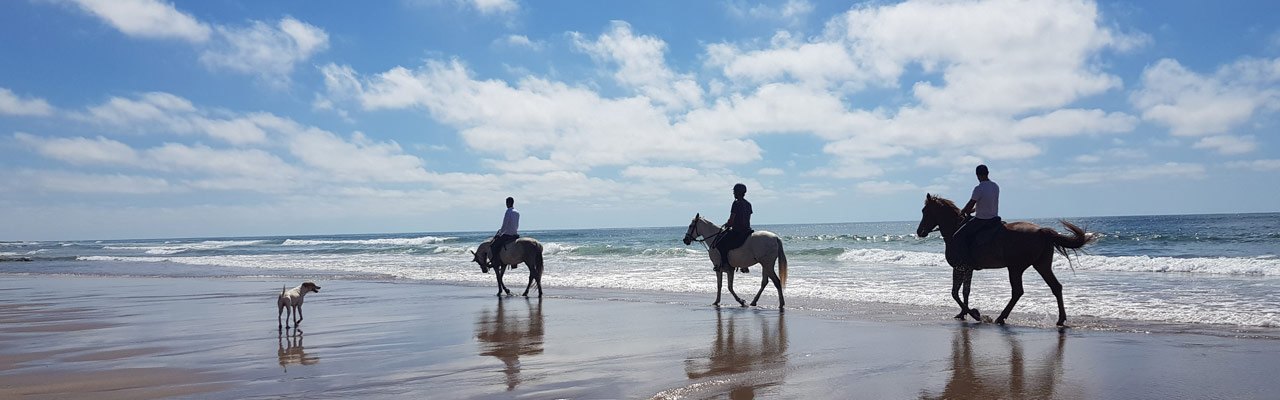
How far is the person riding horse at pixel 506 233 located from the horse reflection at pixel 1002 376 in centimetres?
899

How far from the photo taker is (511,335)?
852 centimetres

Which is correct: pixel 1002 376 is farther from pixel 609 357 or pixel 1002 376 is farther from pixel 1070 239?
pixel 1070 239

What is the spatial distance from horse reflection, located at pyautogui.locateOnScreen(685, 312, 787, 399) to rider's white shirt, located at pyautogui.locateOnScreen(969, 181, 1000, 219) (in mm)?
2816

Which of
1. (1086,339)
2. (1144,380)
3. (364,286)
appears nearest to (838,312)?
(1086,339)

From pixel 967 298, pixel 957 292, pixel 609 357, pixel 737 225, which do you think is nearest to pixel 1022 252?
pixel 967 298

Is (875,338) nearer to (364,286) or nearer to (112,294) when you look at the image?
(364,286)

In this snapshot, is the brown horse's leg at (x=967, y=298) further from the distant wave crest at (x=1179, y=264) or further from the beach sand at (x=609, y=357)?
the distant wave crest at (x=1179, y=264)

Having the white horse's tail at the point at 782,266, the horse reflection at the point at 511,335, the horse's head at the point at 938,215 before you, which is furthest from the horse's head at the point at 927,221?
the horse reflection at the point at 511,335

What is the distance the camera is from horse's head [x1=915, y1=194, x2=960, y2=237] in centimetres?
955

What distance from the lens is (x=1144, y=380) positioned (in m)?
5.38

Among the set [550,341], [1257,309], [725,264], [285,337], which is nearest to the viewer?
[550,341]

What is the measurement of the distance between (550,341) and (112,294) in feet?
42.3

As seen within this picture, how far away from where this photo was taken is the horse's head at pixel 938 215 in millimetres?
9555

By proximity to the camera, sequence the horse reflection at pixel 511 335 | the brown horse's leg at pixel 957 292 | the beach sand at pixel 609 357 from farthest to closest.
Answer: the brown horse's leg at pixel 957 292, the horse reflection at pixel 511 335, the beach sand at pixel 609 357
